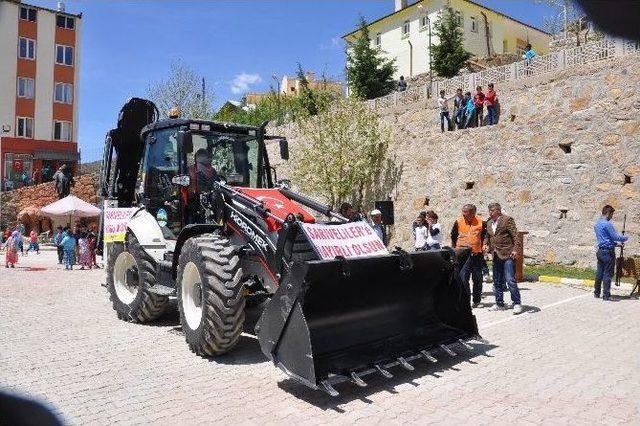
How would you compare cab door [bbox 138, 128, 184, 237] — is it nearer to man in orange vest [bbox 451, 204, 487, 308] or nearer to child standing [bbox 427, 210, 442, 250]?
man in orange vest [bbox 451, 204, 487, 308]

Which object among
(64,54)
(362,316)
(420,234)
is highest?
(64,54)

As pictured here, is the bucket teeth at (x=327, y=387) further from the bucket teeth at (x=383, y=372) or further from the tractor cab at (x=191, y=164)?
the tractor cab at (x=191, y=164)

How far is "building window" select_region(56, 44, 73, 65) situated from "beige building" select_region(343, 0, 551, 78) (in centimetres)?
2247

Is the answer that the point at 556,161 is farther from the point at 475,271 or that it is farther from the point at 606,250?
the point at 475,271

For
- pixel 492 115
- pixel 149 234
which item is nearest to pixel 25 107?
pixel 492 115

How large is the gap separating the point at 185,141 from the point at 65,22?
41846mm

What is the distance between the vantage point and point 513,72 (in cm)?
1639

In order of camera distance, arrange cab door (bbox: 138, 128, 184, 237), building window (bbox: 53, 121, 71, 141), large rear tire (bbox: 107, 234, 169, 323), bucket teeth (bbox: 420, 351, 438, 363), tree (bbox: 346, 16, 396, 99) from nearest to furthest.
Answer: bucket teeth (bbox: 420, 351, 438, 363), large rear tire (bbox: 107, 234, 169, 323), cab door (bbox: 138, 128, 184, 237), tree (bbox: 346, 16, 396, 99), building window (bbox: 53, 121, 71, 141)

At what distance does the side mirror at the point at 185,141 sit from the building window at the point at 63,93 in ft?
132

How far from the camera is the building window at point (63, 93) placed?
42.0 metres

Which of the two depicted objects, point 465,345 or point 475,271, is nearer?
point 465,345

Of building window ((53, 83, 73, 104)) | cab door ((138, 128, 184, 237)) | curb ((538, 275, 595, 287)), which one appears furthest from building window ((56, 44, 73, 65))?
curb ((538, 275, 595, 287))

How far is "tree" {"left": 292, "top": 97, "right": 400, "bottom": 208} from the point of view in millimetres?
19719

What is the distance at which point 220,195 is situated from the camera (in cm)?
680
